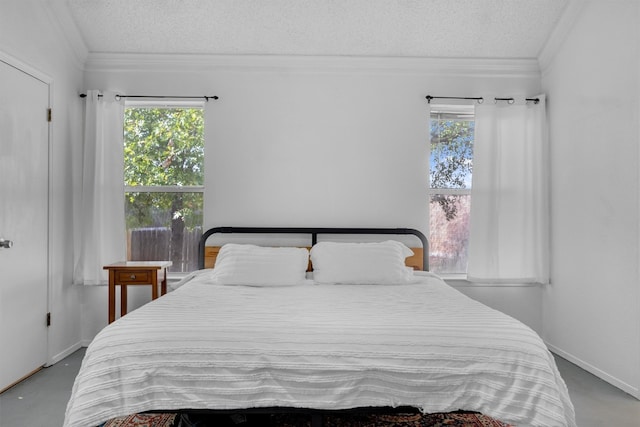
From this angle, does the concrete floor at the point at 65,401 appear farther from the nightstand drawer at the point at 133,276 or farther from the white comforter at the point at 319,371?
the white comforter at the point at 319,371

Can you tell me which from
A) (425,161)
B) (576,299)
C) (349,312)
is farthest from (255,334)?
(576,299)

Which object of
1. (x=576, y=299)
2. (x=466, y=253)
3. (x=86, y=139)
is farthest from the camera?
(x=466, y=253)

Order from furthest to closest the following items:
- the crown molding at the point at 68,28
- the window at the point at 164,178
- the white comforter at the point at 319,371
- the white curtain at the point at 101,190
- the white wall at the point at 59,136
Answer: the window at the point at 164,178 < the white curtain at the point at 101,190 < the crown molding at the point at 68,28 < the white wall at the point at 59,136 < the white comforter at the point at 319,371

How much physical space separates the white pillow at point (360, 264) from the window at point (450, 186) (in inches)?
30.2

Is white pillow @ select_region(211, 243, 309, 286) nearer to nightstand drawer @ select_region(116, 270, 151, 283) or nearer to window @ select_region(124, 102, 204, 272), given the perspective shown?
nightstand drawer @ select_region(116, 270, 151, 283)

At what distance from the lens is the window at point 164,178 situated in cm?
383

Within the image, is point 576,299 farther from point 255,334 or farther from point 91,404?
point 91,404

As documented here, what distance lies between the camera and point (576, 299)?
3332 mm

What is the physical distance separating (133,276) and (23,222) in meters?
0.82

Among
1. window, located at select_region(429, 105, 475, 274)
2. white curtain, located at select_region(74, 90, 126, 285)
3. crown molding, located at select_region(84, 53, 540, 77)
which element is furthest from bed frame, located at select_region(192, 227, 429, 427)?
crown molding, located at select_region(84, 53, 540, 77)

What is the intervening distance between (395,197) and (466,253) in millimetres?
877

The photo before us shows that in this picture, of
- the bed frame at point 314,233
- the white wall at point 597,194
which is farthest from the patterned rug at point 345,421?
the bed frame at point 314,233

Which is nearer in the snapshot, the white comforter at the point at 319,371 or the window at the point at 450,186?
the white comforter at the point at 319,371

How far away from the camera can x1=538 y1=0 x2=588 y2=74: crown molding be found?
128 inches
